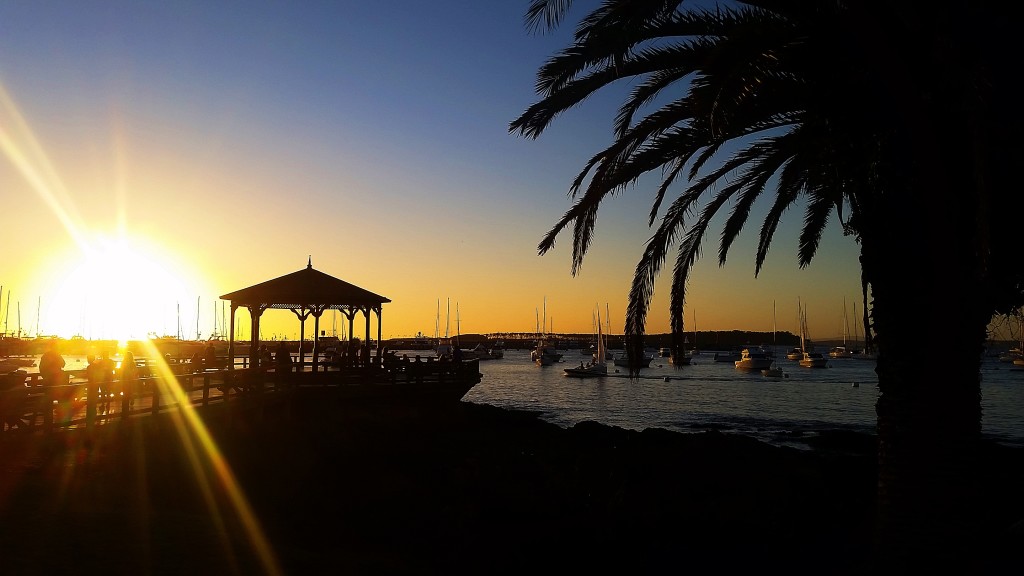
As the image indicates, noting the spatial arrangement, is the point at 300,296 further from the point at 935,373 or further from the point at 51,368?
the point at 935,373

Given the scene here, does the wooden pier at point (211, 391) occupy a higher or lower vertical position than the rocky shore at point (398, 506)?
higher

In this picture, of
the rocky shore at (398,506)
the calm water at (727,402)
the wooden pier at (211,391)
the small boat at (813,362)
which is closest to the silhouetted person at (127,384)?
the wooden pier at (211,391)

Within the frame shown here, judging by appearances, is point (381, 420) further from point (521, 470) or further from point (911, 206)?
point (911, 206)

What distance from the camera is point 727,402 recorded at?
55562 millimetres

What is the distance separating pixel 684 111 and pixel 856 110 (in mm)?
2313

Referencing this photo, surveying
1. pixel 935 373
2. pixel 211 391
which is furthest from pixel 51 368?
pixel 935 373

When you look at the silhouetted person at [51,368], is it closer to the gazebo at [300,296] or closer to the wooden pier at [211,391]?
the wooden pier at [211,391]

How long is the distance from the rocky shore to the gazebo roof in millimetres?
4066

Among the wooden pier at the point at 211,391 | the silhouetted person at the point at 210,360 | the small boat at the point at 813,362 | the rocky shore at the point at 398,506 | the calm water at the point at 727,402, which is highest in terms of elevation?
the silhouetted person at the point at 210,360

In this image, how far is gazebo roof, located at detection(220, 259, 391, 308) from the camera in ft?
73.3

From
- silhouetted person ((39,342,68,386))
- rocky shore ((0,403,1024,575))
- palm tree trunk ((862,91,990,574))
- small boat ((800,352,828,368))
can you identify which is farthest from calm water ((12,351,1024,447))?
palm tree trunk ((862,91,990,574))

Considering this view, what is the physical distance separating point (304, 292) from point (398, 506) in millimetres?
10644

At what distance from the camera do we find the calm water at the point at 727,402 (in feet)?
132

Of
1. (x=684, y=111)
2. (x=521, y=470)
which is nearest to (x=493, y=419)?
(x=521, y=470)
